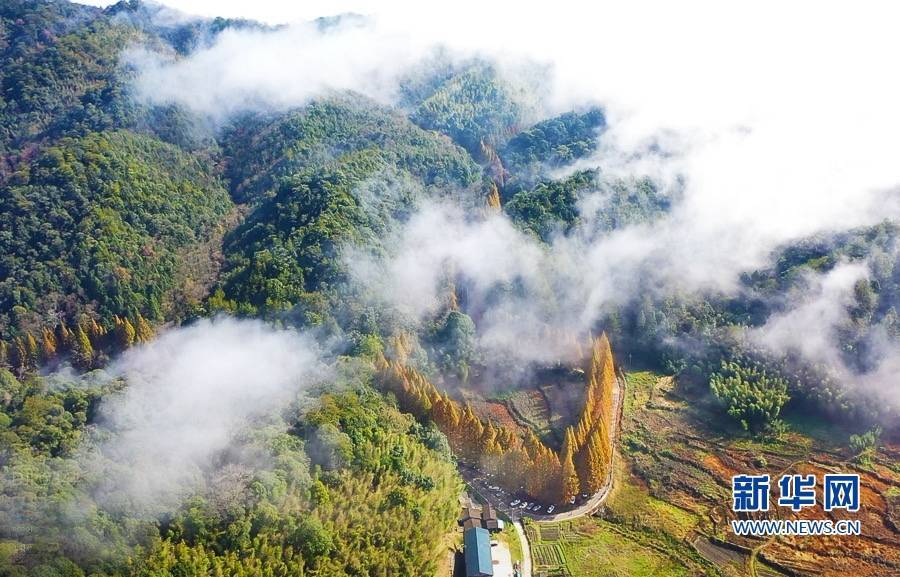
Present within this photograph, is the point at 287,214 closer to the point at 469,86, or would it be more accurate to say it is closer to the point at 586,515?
the point at 586,515

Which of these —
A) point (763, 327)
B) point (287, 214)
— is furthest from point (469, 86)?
point (763, 327)

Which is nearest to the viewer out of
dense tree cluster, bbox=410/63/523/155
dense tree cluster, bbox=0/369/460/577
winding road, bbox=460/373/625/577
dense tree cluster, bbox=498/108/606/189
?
dense tree cluster, bbox=0/369/460/577

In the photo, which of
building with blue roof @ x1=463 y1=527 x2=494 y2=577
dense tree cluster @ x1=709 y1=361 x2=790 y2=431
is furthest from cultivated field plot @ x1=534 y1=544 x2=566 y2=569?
dense tree cluster @ x1=709 y1=361 x2=790 y2=431

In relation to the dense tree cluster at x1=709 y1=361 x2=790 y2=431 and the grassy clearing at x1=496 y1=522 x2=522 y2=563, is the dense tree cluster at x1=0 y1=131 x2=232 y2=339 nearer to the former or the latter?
the grassy clearing at x1=496 y1=522 x2=522 y2=563

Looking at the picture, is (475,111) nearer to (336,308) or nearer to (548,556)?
(336,308)

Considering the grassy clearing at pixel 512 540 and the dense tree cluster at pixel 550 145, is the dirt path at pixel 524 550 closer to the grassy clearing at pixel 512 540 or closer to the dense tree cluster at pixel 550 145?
the grassy clearing at pixel 512 540

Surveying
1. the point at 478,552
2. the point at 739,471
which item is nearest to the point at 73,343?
the point at 478,552
